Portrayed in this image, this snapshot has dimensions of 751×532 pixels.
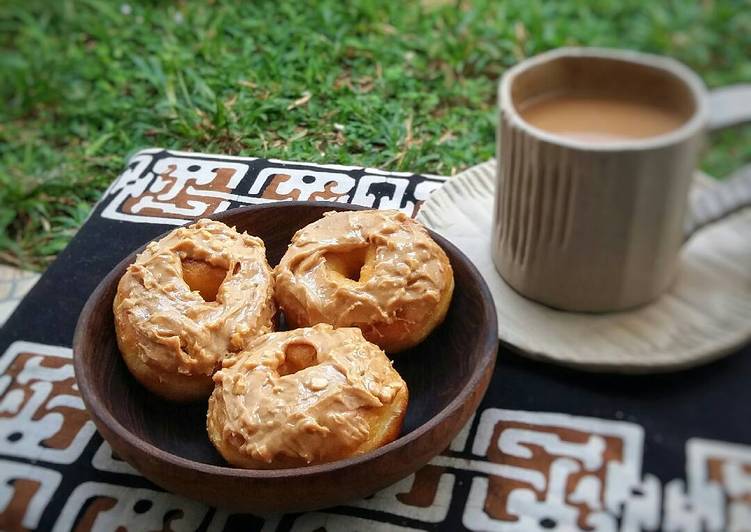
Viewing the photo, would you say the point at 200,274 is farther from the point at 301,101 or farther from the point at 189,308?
the point at 301,101

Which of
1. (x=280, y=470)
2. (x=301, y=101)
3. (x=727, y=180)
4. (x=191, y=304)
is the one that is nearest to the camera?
(x=727, y=180)

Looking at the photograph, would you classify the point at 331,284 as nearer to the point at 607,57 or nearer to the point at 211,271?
the point at 211,271

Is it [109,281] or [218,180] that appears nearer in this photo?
[109,281]

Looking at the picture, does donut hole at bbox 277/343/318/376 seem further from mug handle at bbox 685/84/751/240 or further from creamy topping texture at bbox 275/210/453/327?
mug handle at bbox 685/84/751/240

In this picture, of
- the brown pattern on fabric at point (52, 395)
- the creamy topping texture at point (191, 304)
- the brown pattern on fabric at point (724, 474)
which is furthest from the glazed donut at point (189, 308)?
the brown pattern on fabric at point (724, 474)

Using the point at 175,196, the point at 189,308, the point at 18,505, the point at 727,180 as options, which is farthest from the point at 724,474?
the point at 175,196

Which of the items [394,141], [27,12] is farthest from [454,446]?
[27,12]
